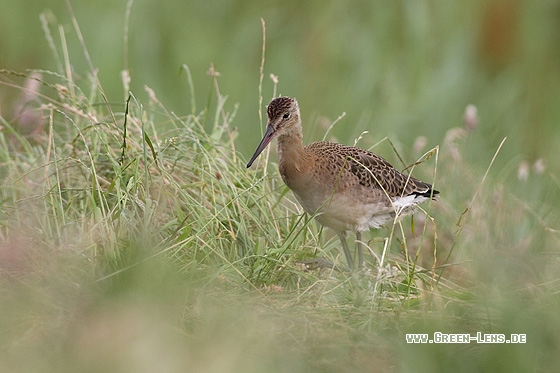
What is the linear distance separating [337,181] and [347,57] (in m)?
4.13

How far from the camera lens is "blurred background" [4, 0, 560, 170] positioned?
28.6ft

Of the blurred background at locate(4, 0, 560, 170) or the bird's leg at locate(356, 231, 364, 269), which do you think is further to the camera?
the blurred background at locate(4, 0, 560, 170)

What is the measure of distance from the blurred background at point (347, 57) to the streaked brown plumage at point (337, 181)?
263cm

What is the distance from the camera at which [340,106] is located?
875cm

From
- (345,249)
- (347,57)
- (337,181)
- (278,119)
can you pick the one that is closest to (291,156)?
(278,119)

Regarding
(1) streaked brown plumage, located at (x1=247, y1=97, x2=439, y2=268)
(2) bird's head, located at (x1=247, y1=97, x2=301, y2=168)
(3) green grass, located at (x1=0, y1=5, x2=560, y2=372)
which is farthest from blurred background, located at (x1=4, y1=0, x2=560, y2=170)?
(2) bird's head, located at (x1=247, y1=97, x2=301, y2=168)

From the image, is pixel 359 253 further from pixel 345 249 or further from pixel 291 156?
pixel 291 156

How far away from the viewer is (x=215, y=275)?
15.4 ft

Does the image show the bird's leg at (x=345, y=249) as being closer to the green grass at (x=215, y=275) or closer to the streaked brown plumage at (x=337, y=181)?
the streaked brown plumage at (x=337, y=181)

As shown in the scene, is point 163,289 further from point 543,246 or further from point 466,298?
point 543,246

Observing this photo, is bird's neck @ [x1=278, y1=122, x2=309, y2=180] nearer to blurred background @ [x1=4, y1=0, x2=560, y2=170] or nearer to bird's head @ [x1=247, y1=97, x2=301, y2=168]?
bird's head @ [x1=247, y1=97, x2=301, y2=168]

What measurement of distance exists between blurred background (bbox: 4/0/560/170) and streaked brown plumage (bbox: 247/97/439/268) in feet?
8.62

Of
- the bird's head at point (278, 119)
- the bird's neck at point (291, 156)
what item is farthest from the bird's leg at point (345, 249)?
the bird's head at point (278, 119)

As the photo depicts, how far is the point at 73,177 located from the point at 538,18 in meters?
5.29
